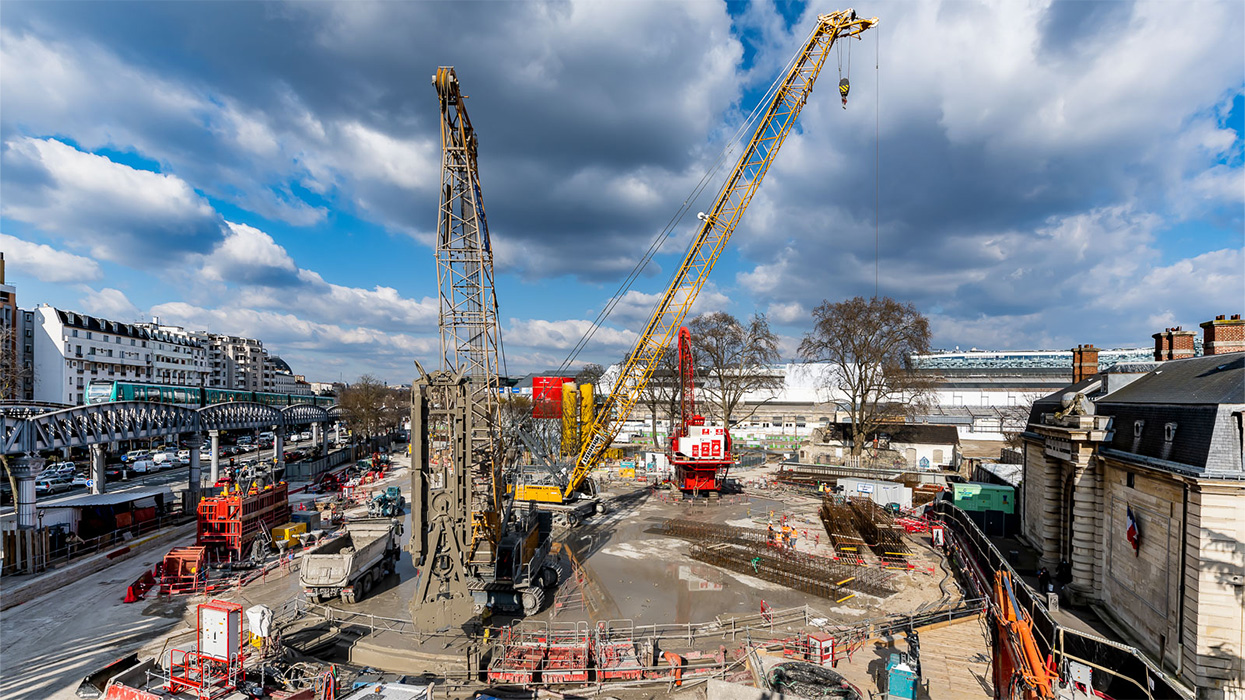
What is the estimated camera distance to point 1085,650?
1463 centimetres

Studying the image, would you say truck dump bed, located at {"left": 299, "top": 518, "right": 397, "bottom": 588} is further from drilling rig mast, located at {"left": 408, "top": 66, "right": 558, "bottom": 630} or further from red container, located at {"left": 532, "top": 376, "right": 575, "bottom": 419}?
red container, located at {"left": 532, "top": 376, "right": 575, "bottom": 419}

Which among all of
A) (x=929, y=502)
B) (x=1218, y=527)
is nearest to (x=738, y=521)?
(x=929, y=502)

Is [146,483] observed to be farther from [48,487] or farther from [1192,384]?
[1192,384]

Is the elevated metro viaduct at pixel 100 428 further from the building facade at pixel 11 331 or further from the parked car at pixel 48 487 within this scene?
the building facade at pixel 11 331

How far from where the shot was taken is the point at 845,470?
138ft

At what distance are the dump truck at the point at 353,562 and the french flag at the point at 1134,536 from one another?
22224mm

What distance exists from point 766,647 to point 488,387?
46.6 feet

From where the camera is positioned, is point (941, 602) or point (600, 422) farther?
point (600, 422)

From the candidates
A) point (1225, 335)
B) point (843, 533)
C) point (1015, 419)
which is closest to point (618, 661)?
point (843, 533)

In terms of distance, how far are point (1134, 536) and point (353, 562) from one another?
2227 cm

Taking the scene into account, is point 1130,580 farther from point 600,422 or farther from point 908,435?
point 908,435

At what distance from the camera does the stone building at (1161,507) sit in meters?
11.6

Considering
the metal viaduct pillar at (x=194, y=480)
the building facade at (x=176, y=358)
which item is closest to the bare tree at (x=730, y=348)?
the metal viaduct pillar at (x=194, y=480)

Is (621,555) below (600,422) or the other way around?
below
